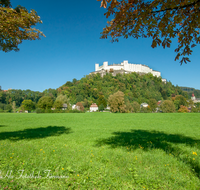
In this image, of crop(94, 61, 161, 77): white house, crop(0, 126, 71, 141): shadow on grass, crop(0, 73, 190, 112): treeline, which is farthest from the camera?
crop(94, 61, 161, 77): white house

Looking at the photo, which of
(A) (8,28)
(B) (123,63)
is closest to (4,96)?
(B) (123,63)

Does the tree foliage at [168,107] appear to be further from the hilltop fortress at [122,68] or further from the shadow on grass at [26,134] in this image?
the shadow on grass at [26,134]

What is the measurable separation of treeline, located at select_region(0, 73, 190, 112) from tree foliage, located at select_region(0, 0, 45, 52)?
89.0 metres

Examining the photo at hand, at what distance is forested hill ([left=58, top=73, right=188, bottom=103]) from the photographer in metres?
106

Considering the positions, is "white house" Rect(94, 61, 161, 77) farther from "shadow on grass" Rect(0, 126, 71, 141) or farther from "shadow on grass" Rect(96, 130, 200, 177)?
"shadow on grass" Rect(96, 130, 200, 177)

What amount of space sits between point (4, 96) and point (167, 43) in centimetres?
12185

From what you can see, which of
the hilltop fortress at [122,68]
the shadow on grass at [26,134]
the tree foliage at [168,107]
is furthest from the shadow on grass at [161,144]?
the hilltop fortress at [122,68]

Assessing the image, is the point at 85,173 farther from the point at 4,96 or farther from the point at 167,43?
the point at 4,96

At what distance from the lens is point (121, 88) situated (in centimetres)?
11075

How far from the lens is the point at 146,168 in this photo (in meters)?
4.26

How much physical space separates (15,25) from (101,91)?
3886 inches

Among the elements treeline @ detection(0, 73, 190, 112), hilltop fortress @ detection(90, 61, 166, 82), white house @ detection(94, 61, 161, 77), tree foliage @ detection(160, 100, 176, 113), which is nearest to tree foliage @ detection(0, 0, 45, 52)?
tree foliage @ detection(160, 100, 176, 113)

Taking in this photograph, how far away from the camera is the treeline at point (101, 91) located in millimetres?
103438

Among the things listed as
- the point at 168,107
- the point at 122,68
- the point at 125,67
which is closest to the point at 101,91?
the point at 122,68
